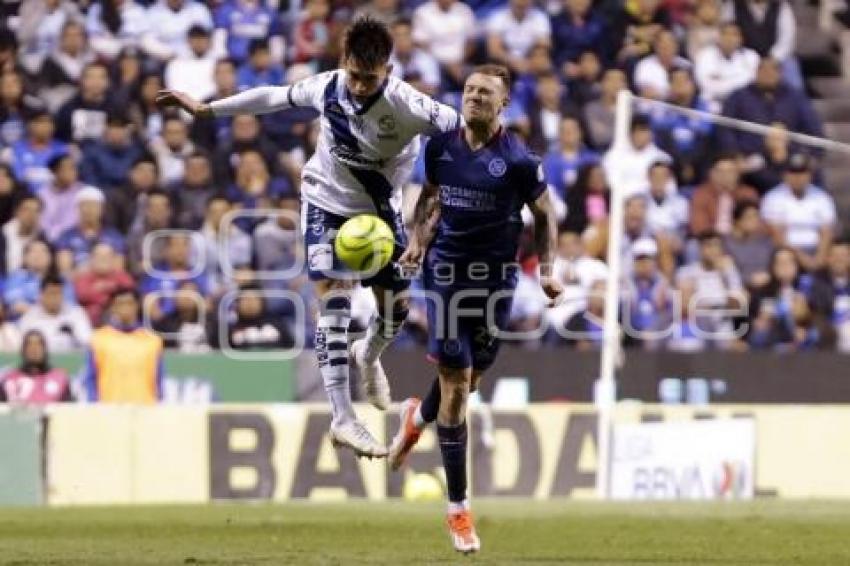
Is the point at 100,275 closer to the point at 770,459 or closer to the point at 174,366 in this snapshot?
the point at 174,366

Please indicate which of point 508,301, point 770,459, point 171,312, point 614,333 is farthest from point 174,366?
point 508,301

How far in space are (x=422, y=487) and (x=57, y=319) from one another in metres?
3.67

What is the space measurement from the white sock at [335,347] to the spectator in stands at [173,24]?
9539 millimetres

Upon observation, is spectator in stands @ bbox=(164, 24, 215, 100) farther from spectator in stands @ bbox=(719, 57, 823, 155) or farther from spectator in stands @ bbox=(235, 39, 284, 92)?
spectator in stands @ bbox=(719, 57, 823, 155)

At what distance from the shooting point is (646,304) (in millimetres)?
21594

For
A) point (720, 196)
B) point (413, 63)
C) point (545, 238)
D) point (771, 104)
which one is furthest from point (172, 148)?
point (545, 238)

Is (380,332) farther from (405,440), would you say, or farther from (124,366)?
(124,366)

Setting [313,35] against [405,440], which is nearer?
[405,440]

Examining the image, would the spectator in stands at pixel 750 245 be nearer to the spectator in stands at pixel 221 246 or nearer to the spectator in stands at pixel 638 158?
the spectator in stands at pixel 638 158

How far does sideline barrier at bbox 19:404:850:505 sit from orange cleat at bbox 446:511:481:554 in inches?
270

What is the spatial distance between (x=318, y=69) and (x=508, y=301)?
10247mm

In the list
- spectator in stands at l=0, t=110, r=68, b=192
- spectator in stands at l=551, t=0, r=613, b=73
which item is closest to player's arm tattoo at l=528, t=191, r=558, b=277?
spectator in stands at l=0, t=110, r=68, b=192

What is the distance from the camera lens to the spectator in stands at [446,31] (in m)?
24.4

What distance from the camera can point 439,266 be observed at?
14.1 m
